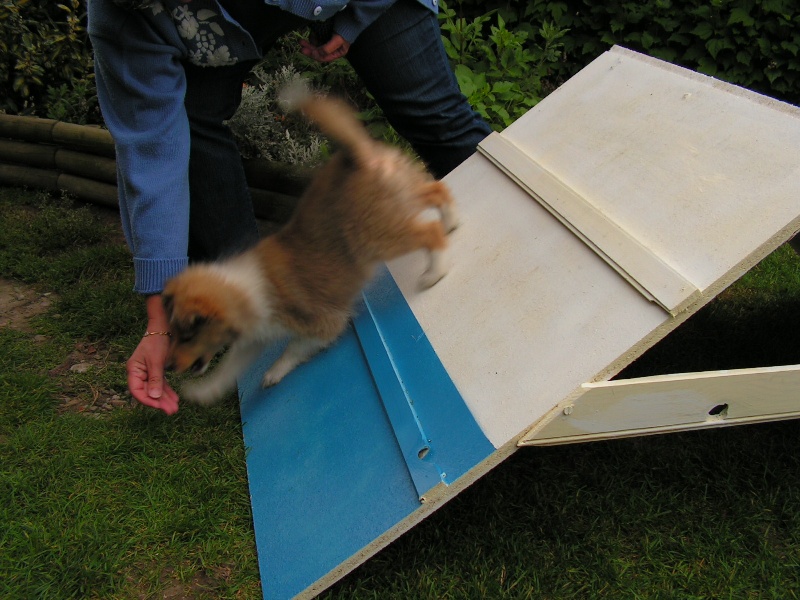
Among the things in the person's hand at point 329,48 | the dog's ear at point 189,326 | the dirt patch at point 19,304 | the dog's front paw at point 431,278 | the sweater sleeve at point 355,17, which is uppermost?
the sweater sleeve at point 355,17

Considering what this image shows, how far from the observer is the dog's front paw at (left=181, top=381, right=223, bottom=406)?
9.05 ft

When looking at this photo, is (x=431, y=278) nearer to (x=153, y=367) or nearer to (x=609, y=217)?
(x=609, y=217)

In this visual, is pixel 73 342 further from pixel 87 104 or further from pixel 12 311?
pixel 87 104

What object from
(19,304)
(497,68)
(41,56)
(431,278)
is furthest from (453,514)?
(41,56)

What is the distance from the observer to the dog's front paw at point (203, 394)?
2.76m

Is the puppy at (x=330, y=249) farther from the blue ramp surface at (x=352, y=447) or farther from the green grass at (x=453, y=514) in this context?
the green grass at (x=453, y=514)

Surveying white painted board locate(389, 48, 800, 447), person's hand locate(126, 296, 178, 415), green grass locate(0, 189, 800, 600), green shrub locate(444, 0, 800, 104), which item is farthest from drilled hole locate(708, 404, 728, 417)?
green shrub locate(444, 0, 800, 104)

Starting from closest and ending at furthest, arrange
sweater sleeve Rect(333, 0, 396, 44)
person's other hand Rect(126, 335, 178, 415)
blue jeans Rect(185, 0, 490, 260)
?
person's other hand Rect(126, 335, 178, 415)
sweater sleeve Rect(333, 0, 396, 44)
blue jeans Rect(185, 0, 490, 260)

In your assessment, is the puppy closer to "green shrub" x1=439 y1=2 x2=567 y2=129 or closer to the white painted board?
the white painted board

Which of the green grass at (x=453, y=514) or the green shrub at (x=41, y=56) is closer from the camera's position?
the green grass at (x=453, y=514)

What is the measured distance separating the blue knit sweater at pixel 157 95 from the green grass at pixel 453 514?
703 mm

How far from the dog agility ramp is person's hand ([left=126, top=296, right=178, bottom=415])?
365 millimetres

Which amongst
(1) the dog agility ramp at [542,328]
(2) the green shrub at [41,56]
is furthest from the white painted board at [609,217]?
(2) the green shrub at [41,56]

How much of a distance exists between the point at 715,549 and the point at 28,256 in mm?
3844
